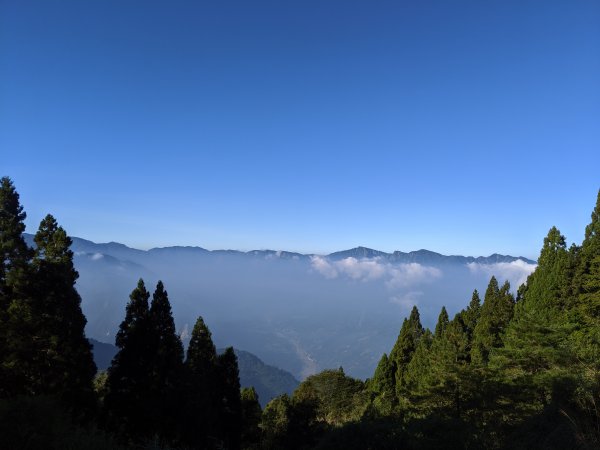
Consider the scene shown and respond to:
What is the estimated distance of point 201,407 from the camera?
25.4 meters

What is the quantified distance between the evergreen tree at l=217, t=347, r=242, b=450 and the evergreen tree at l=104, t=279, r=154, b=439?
496 inches

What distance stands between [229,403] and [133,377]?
14.3 meters

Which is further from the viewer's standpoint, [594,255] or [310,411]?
[310,411]

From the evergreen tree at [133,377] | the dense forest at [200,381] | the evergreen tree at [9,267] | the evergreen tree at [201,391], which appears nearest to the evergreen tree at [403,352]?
the dense forest at [200,381]

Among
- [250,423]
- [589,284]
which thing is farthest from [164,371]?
[589,284]

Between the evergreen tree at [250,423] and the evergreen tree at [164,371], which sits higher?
the evergreen tree at [164,371]

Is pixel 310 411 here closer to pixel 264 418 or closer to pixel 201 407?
pixel 264 418

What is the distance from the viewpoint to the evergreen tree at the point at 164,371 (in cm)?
2192

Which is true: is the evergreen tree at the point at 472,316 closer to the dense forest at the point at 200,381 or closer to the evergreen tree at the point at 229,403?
the dense forest at the point at 200,381

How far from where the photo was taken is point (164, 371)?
22.6 m

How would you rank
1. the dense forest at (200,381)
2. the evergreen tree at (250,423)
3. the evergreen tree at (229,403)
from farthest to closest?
1. the evergreen tree at (250,423)
2. the evergreen tree at (229,403)
3. the dense forest at (200,381)

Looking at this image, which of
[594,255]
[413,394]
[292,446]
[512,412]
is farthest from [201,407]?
[594,255]

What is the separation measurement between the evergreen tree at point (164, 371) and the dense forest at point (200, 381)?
0.07 metres

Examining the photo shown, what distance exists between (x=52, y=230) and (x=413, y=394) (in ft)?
91.2
